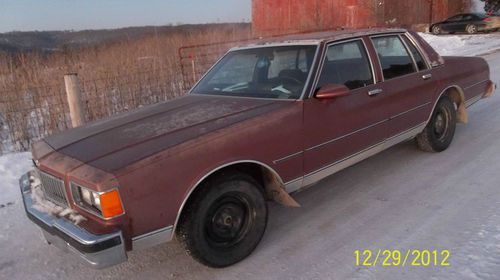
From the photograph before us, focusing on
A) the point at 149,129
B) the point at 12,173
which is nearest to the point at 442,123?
the point at 149,129

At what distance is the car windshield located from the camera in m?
3.62

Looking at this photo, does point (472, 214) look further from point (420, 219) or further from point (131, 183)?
point (131, 183)

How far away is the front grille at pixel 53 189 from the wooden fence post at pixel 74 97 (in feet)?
10.0

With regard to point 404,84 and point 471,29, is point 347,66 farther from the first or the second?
point 471,29

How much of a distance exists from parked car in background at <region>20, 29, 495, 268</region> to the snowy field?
0.33 metres

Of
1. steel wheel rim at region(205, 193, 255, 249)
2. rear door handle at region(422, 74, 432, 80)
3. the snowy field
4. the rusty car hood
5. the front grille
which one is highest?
rear door handle at region(422, 74, 432, 80)

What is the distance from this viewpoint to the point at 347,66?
12.8 feet

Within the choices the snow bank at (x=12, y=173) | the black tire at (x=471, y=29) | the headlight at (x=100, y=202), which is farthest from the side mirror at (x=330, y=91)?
the black tire at (x=471, y=29)

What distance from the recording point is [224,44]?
1202 cm

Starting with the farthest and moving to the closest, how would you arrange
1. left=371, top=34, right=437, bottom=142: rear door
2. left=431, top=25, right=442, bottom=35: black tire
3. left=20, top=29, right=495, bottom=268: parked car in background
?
1. left=431, top=25, right=442, bottom=35: black tire
2. left=371, top=34, right=437, bottom=142: rear door
3. left=20, top=29, right=495, bottom=268: parked car in background

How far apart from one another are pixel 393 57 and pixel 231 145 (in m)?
2.38

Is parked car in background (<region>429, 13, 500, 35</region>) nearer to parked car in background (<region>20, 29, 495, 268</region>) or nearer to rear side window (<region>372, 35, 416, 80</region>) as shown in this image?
parked car in background (<region>20, 29, 495, 268</region>)

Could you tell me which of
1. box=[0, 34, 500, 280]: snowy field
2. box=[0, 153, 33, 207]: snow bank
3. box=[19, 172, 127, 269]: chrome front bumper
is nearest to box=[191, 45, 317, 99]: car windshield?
box=[0, 34, 500, 280]: snowy field

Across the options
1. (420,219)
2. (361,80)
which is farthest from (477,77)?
(420,219)
